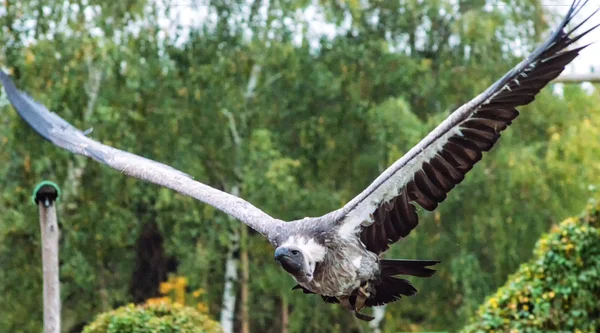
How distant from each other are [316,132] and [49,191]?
9889mm

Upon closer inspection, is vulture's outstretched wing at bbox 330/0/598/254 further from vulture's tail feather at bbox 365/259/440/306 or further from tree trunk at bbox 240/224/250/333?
tree trunk at bbox 240/224/250/333

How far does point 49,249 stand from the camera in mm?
8078

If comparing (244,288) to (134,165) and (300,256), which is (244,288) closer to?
(134,165)

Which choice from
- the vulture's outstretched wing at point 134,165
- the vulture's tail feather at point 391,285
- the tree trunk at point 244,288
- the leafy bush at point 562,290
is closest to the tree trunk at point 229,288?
the tree trunk at point 244,288

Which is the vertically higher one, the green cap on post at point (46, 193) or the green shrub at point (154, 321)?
the green cap on post at point (46, 193)

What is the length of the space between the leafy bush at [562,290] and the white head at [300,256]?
3225 mm

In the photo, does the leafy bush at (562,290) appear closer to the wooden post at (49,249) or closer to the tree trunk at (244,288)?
the wooden post at (49,249)

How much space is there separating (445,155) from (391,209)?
458 mm

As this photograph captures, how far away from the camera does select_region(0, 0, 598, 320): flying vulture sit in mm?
5176

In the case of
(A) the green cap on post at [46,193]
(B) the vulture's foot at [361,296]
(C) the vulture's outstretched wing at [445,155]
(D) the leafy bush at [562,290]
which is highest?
(A) the green cap on post at [46,193]

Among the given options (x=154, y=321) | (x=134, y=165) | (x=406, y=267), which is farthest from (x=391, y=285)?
(x=154, y=321)

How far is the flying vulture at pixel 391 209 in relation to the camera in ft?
17.0

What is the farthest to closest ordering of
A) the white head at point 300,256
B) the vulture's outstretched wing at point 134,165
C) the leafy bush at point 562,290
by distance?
the leafy bush at point 562,290
the vulture's outstretched wing at point 134,165
the white head at point 300,256

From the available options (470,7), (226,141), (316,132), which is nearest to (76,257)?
(226,141)
